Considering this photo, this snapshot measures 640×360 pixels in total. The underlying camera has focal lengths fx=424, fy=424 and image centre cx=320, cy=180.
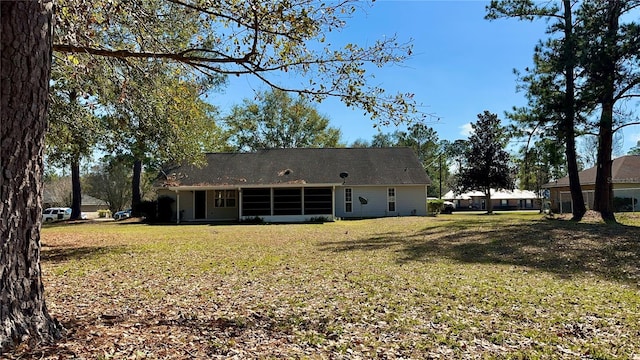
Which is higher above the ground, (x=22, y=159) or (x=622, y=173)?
(x=622, y=173)

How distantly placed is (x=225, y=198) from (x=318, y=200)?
5.98 m

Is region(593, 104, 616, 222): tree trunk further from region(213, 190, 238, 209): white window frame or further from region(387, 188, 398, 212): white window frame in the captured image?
region(213, 190, 238, 209): white window frame

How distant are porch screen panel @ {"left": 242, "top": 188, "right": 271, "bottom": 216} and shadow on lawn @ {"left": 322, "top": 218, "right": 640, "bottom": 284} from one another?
36.5ft

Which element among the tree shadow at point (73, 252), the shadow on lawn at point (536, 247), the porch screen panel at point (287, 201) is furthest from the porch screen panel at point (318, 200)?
the tree shadow at point (73, 252)

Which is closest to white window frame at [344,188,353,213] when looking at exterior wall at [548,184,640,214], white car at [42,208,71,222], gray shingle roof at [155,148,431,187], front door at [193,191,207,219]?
gray shingle roof at [155,148,431,187]

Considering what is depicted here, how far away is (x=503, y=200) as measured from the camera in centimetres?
6188

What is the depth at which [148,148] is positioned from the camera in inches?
511

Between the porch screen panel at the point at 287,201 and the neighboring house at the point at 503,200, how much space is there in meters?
38.0

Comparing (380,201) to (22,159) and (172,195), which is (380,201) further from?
(22,159)

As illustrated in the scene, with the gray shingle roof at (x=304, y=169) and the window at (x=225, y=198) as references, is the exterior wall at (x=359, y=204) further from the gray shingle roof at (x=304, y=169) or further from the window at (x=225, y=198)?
the gray shingle roof at (x=304, y=169)

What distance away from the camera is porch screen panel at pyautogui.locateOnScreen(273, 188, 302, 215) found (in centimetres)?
2500

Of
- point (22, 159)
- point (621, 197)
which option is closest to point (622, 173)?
point (621, 197)

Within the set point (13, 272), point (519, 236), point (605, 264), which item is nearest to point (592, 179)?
point (519, 236)

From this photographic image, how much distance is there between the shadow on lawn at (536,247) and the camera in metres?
8.73
